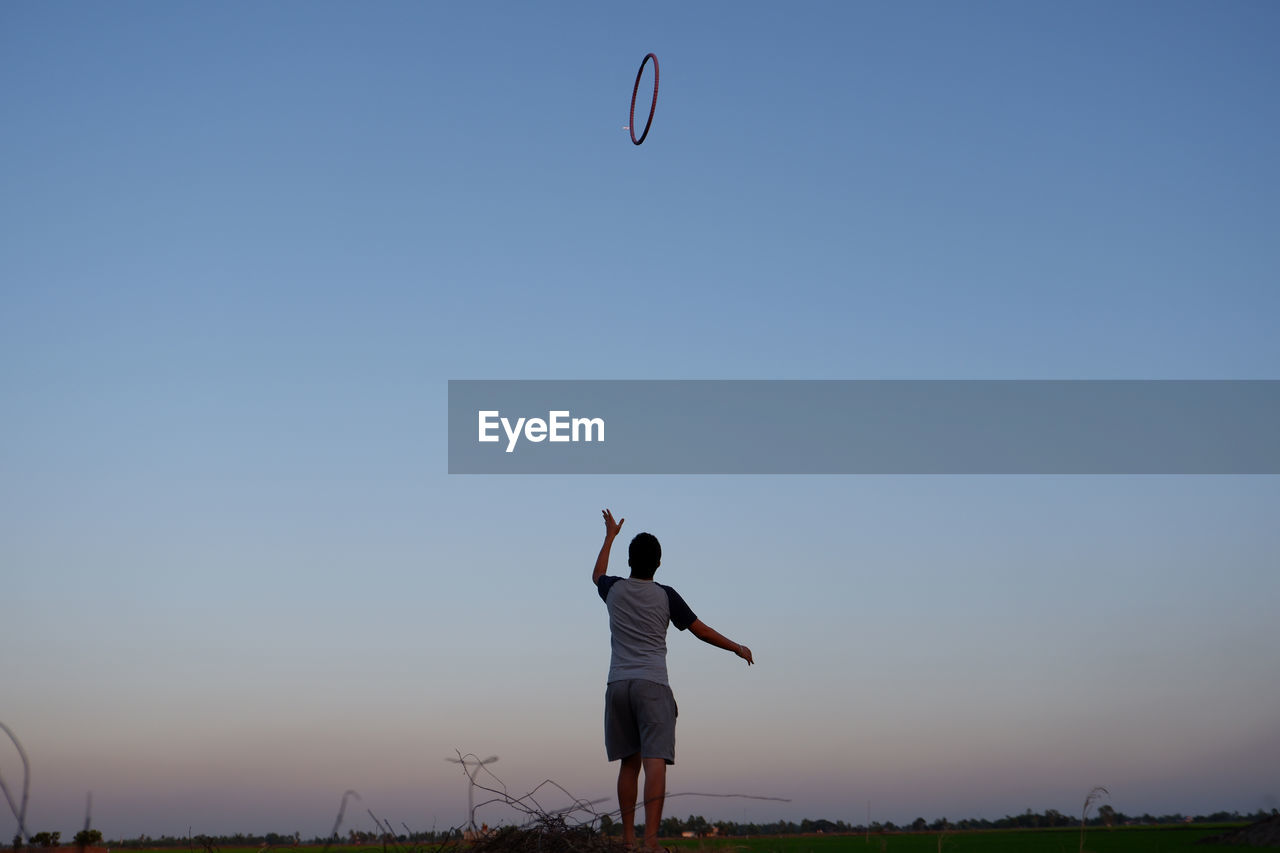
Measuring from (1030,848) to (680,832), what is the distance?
12.3 m

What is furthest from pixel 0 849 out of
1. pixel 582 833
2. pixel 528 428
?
pixel 528 428

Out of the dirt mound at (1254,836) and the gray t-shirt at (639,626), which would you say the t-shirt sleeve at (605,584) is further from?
the dirt mound at (1254,836)

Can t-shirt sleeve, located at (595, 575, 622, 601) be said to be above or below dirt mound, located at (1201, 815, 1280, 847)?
above

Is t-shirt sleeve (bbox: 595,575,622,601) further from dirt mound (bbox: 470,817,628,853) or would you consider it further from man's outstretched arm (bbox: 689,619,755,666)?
dirt mound (bbox: 470,817,628,853)

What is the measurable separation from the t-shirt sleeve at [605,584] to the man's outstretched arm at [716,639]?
0.75 m

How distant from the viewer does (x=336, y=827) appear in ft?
13.6

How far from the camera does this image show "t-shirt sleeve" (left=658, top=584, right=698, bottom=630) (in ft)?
31.7

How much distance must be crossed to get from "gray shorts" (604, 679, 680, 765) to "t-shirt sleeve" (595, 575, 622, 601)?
2.54 ft

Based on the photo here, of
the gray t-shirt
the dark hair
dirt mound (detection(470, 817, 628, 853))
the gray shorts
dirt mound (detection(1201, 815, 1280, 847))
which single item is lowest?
dirt mound (detection(1201, 815, 1280, 847))

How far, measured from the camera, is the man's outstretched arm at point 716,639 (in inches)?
380

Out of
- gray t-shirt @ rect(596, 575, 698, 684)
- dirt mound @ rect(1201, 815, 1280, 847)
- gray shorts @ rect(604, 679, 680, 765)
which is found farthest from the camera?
dirt mound @ rect(1201, 815, 1280, 847)

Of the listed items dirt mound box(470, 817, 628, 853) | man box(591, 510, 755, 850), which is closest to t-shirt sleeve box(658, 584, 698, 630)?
man box(591, 510, 755, 850)

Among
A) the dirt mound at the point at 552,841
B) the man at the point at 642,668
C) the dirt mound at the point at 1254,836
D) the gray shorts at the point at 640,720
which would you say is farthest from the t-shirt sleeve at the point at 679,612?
the dirt mound at the point at 1254,836

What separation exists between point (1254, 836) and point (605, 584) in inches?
578
